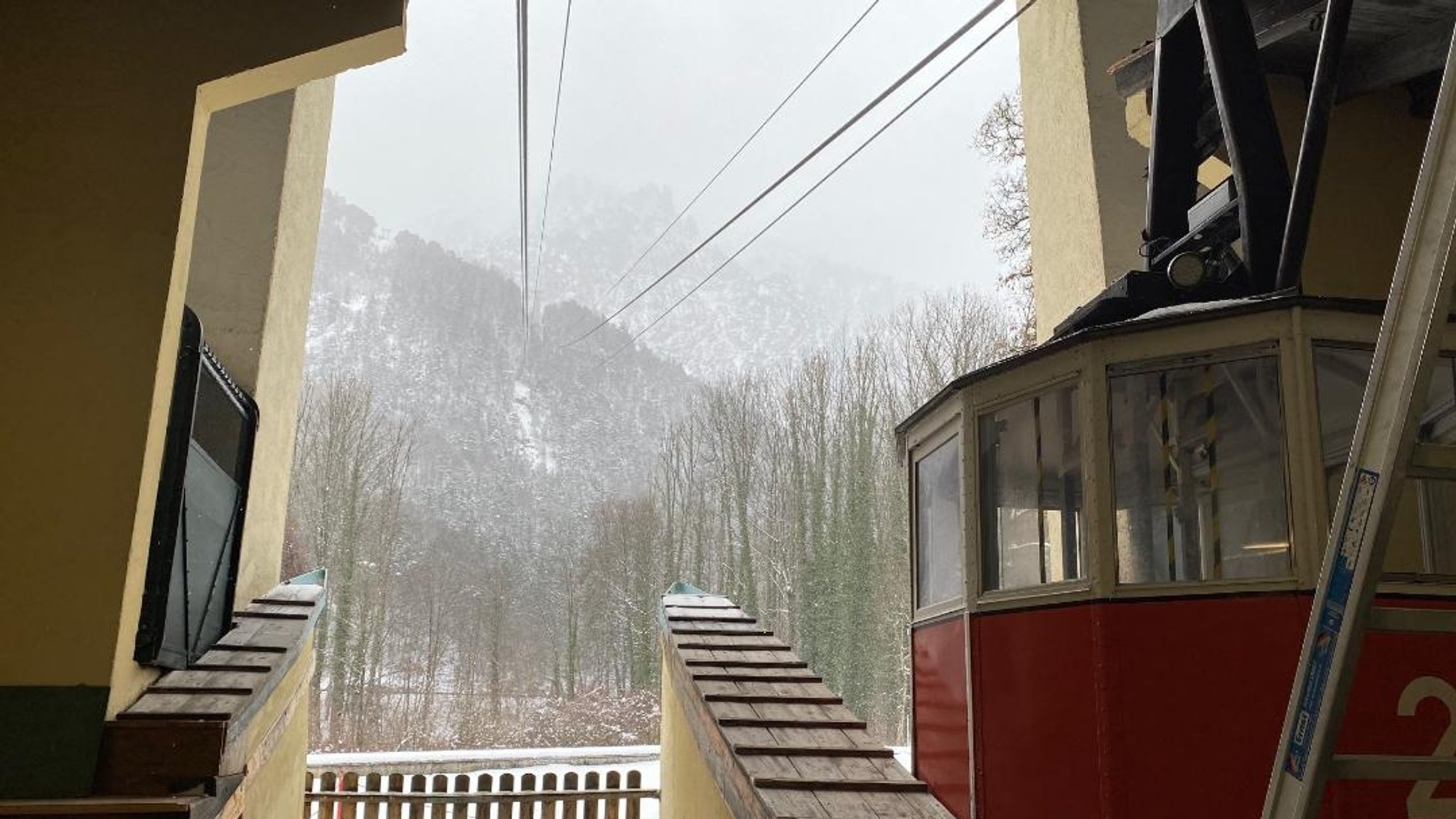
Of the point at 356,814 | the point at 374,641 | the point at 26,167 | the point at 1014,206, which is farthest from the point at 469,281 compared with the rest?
the point at 26,167

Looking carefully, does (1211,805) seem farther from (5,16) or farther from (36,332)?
(5,16)

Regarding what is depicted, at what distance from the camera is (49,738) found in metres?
3.36

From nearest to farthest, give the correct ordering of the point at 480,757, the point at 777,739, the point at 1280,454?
the point at 1280,454, the point at 777,739, the point at 480,757

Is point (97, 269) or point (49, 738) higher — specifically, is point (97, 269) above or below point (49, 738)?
above

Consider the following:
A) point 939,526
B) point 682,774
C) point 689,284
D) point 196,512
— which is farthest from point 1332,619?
point 689,284

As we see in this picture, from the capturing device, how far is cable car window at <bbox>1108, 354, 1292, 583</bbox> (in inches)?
148

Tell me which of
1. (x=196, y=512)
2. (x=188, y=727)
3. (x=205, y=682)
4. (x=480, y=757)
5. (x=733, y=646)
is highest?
(x=196, y=512)

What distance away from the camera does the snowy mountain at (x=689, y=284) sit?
97.4 m

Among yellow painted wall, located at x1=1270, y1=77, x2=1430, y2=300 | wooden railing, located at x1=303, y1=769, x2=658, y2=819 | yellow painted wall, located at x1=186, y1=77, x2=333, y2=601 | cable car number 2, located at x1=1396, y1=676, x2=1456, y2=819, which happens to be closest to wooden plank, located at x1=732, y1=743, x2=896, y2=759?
cable car number 2, located at x1=1396, y1=676, x2=1456, y2=819

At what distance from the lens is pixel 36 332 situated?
3598 mm

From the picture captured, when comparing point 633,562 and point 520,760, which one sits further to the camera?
point 633,562

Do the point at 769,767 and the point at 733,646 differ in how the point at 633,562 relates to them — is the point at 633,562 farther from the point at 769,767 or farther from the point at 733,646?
the point at 769,767

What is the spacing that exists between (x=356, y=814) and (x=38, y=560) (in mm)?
6645

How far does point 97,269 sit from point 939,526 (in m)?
3.60
